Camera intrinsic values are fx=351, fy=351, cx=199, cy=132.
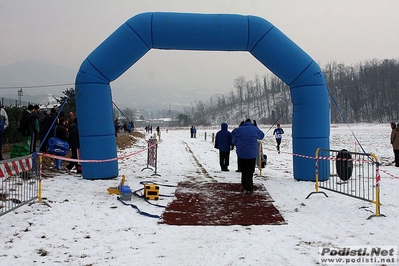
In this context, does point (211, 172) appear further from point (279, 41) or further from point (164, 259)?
point (164, 259)

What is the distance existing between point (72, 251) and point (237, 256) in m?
2.39

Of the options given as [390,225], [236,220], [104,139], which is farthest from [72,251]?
[104,139]

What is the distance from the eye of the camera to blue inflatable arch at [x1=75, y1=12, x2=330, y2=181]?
34.0 feet

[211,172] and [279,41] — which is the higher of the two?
[279,41]

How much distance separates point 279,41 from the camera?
34.4 ft

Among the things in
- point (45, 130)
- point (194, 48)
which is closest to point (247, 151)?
point (194, 48)

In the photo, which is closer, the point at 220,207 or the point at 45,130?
the point at 220,207

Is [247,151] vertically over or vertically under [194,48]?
under

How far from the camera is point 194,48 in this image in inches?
423

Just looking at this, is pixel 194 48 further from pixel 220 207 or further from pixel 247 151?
pixel 220 207

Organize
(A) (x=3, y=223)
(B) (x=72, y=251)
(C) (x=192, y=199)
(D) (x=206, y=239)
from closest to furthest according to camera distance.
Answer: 1. (B) (x=72, y=251)
2. (D) (x=206, y=239)
3. (A) (x=3, y=223)
4. (C) (x=192, y=199)

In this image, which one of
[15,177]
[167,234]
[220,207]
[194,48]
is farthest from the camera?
[194,48]

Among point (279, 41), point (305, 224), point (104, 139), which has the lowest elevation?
point (305, 224)

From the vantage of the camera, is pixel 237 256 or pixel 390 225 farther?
pixel 390 225
